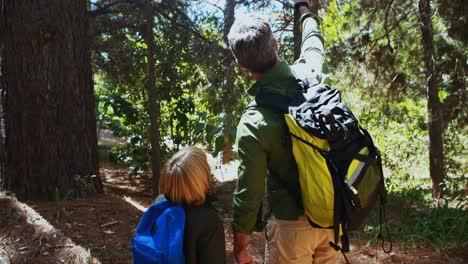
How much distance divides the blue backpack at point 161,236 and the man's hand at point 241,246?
0.29 meters

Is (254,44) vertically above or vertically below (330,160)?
above

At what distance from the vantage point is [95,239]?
3775 millimetres

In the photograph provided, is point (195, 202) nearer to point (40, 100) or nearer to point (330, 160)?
point (330, 160)

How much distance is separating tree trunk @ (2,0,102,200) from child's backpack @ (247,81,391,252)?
3.04 m

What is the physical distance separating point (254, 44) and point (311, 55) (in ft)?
1.85

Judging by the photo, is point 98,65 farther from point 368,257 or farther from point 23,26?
point 368,257

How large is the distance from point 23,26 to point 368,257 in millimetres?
4146

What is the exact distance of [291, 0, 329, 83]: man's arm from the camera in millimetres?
2326

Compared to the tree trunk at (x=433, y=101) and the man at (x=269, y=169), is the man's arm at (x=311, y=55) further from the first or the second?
the tree trunk at (x=433, y=101)

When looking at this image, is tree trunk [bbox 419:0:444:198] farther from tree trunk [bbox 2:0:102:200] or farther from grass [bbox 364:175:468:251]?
tree trunk [bbox 2:0:102:200]

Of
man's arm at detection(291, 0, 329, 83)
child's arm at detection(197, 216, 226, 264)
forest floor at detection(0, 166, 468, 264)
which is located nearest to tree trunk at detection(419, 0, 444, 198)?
forest floor at detection(0, 166, 468, 264)

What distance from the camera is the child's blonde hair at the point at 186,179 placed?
2.02m

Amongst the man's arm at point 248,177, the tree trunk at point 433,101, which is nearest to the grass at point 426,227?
the tree trunk at point 433,101

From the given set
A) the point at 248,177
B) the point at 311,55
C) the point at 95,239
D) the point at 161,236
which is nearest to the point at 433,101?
the point at 311,55
